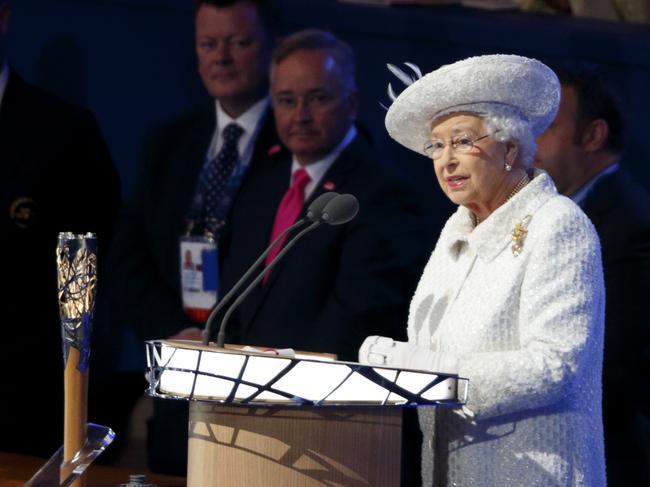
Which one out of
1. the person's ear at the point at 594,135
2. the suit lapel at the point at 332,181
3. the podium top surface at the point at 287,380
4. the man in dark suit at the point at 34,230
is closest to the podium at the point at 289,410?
the podium top surface at the point at 287,380

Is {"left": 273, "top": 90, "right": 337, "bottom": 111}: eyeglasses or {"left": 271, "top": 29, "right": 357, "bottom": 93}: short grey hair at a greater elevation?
{"left": 271, "top": 29, "right": 357, "bottom": 93}: short grey hair

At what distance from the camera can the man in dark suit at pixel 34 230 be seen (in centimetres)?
468

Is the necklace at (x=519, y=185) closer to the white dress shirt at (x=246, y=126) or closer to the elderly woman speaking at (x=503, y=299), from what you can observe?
the elderly woman speaking at (x=503, y=299)

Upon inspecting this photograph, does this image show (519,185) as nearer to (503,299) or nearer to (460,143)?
(460,143)

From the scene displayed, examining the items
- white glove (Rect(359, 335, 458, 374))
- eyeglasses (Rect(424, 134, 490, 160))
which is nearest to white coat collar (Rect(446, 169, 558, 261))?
eyeglasses (Rect(424, 134, 490, 160))

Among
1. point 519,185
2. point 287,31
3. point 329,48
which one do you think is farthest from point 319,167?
point 519,185

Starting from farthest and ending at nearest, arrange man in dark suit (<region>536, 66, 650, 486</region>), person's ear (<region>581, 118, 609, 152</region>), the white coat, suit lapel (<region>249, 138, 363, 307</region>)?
suit lapel (<region>249, 138, 363, 307</region>) → person's ear (<region>581, 118, 609, 152</region>) → man in dark suit (<region>536, 66, 650, 486</region>) → the white coat

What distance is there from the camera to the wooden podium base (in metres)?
2.26

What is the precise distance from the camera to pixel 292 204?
4414 millimetres

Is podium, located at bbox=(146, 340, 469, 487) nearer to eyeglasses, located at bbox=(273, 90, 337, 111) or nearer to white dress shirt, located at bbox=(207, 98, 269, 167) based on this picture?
eyeglasses, located at bbox=(273, 90, 337, 111)

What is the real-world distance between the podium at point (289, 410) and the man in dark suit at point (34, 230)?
2.48 m

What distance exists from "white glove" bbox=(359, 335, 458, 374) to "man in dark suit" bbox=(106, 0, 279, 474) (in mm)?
2046

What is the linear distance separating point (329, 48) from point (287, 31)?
0.42 m

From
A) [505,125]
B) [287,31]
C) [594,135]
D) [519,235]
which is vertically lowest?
[519,235]
